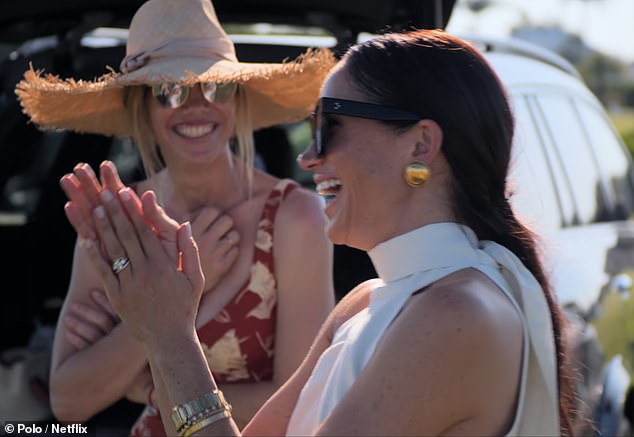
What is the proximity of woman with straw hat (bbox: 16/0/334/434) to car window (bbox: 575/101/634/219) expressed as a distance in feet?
6.33

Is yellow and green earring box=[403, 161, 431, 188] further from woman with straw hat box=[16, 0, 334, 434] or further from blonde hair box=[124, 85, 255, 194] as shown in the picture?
blonde hair box=[124, 85, 255, 194]

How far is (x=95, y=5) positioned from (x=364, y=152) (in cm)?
182

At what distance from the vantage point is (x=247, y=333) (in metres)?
2.77

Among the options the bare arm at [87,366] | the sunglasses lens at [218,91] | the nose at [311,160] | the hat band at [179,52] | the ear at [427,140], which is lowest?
the bare arm at [87,366]

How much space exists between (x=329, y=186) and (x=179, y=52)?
3.53 ft

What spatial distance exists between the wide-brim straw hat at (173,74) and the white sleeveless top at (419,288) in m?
1.11

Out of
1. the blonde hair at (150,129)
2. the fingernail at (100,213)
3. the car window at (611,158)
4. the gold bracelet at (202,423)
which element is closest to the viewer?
the gold bracelet at (202,423)

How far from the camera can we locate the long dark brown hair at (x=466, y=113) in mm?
1866

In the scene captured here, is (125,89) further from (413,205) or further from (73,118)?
(413,205)

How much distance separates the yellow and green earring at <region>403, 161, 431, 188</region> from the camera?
1.87 meters

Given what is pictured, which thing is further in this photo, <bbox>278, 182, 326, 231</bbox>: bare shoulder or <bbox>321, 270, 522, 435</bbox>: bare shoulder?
<bbox>278, 182, 326, 231</bbox>: bare shoulder

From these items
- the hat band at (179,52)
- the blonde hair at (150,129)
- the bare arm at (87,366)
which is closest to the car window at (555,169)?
the blonde hair at (150,129)

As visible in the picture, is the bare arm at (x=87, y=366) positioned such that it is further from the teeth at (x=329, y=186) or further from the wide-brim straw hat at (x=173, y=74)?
the teeth at (x=329, y=186)

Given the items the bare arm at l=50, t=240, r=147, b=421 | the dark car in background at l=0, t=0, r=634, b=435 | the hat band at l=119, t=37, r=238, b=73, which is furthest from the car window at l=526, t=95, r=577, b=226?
the bare arm at l=50, t=240, r=147, b=421
